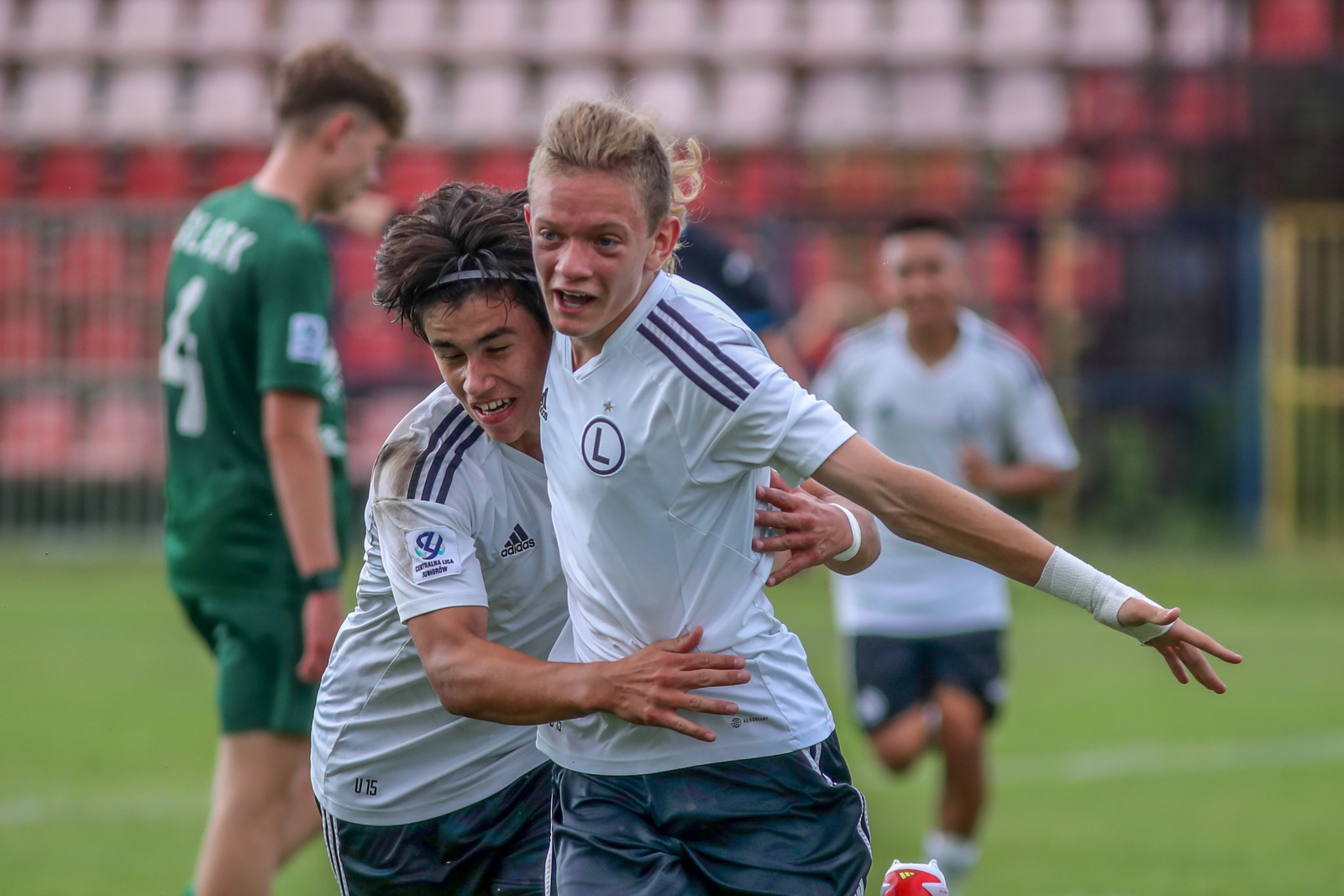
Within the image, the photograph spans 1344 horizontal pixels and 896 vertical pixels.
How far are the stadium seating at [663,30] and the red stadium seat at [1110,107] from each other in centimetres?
490

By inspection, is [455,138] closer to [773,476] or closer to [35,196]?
[35,196]

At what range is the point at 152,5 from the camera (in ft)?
70.7

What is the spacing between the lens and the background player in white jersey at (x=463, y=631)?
2779 mm

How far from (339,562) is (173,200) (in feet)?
51.4

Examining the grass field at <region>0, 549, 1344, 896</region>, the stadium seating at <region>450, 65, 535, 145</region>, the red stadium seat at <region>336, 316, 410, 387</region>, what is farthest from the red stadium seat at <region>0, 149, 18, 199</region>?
the grass field at <region>0, 549, 1344, 896</region>

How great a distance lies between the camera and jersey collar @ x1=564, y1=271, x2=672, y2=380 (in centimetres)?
280

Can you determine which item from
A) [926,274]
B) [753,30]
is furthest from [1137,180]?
[926,274]

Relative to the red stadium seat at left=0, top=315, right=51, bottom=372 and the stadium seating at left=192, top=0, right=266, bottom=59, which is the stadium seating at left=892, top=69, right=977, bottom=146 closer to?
the stadium seating at left=192, top=0, right=266, bottom=59

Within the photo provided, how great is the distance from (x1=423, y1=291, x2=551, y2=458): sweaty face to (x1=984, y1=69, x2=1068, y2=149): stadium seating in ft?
55.4

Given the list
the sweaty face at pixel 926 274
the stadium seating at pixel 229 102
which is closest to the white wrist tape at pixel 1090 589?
the sweaty face at pixel 926 274

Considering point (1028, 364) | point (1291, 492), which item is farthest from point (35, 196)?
point (1028, 364)

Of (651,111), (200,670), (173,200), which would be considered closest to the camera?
(651,111)

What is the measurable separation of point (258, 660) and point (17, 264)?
14.0m

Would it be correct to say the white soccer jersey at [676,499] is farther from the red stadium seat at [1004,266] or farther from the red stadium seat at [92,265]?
the red stadium seat at [92,265]
